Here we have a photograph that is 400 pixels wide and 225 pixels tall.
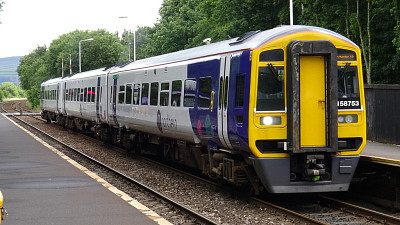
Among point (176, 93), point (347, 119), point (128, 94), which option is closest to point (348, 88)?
point (347, 119)

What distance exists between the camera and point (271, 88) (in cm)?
1073

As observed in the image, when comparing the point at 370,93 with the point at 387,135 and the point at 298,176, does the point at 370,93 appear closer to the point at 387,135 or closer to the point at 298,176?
the point at 387,135

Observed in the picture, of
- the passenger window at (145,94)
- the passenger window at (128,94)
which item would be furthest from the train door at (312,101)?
the passenger window at (128,94)

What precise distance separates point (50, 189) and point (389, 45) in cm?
2160

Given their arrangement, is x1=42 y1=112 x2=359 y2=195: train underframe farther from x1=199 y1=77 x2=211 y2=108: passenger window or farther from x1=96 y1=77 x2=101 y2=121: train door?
x1=96 y1=77 x2=101 y2=121: train door

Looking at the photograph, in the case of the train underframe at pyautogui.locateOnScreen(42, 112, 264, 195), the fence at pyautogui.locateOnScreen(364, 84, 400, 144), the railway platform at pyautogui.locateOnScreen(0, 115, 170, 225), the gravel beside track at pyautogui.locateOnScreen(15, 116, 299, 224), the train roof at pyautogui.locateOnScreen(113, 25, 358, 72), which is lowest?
the gravel beside track at pyautogui.locateOnScreen(15, 116, 299, 224)

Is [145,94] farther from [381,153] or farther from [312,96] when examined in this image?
[312,96]

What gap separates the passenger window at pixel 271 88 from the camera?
420 inches

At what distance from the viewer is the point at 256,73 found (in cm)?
1065

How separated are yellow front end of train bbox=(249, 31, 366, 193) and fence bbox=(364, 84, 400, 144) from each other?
7160 millimetres

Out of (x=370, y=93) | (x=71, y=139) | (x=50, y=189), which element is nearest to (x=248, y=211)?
(x=50, y=189)

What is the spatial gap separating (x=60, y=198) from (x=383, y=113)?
9823 mm

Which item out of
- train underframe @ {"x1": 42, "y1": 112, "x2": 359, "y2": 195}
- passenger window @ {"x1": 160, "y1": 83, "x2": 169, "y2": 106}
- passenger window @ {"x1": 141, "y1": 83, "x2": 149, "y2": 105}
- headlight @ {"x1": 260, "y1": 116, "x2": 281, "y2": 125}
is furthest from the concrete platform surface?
passenger window @ {"x1": 141, "y1": 83, "x2": 149, "y2": 105}

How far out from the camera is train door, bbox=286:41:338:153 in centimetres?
1055
